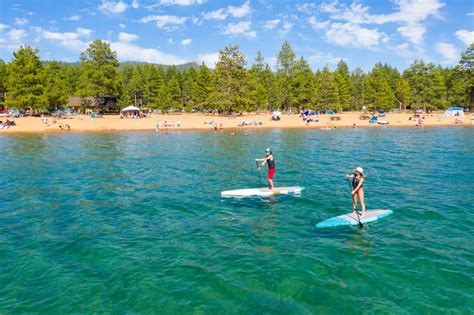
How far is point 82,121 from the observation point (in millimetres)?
77875

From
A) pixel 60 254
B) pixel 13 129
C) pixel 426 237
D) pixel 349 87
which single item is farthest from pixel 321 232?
pixel 349 87

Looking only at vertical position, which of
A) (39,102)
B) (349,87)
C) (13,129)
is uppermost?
(349,87)

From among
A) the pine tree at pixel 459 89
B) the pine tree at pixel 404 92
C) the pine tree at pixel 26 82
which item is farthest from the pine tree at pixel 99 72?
the pine tree at pixel 459 89

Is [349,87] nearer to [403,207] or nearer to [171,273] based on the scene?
[403,207]

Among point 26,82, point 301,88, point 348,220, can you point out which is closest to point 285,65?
point 301,88

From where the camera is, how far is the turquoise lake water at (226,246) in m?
10.3

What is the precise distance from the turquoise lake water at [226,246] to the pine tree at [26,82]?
2435 inches

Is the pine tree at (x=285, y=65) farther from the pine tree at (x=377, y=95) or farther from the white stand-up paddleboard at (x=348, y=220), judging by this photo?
the white stand-up paddleboard at (x=348, y=220)

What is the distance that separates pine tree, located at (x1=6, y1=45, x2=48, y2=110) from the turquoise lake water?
6184cm

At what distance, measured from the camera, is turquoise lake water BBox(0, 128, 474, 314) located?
33.8ft

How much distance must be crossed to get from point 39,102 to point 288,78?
2902 inches

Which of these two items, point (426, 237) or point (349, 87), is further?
point (349, 87)

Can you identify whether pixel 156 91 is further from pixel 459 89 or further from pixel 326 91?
pixel 459 89

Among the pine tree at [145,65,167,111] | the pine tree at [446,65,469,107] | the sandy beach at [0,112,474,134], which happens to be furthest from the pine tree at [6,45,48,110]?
the pine tree at [446,65,469,107]
